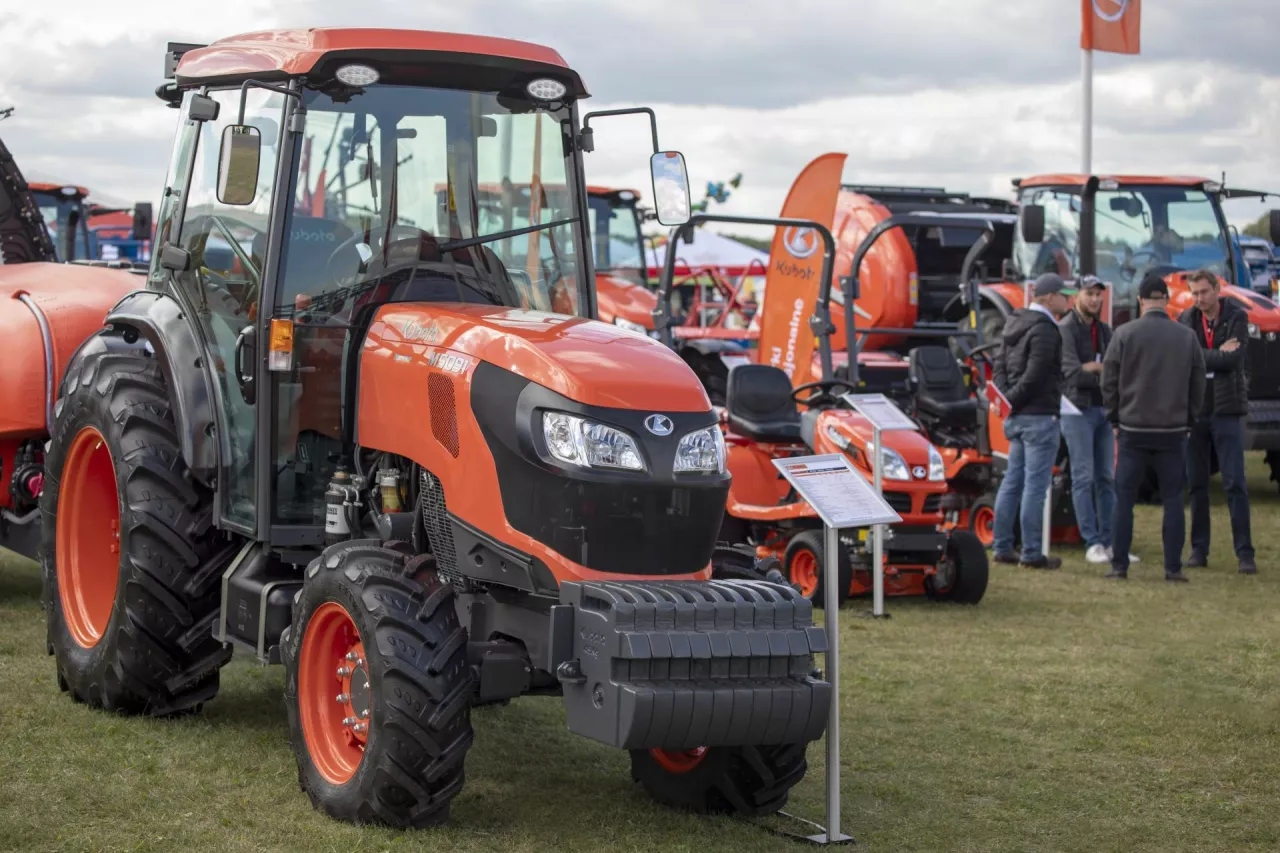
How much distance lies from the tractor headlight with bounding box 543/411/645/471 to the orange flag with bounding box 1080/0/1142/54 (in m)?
17.5

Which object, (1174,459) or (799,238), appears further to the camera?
(799,238)

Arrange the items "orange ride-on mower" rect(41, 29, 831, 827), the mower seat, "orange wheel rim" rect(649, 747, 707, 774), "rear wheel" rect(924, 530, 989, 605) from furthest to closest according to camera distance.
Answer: the mower seat → "rear wheel" rect(924, 530, 989, 605) → "orange wheel rim" rect(649, 747, 707, 774) → "orange ride-on mower" rect(41, 29, 831, 827)

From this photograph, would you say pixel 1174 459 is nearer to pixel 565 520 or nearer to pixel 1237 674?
Result: pixel 1237 674

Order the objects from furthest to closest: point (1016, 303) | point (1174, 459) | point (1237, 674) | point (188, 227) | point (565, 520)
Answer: point (1016, 303)
point (1174, 459)
point (1237, 674)
point (188, 227)
point (565, 520)

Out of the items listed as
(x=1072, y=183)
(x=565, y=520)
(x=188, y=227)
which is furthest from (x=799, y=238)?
(x=565, y=520)

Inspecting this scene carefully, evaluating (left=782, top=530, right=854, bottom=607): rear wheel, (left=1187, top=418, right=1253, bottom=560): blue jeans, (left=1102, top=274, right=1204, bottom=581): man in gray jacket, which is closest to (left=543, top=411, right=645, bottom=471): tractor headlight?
(left=782, top=530, right=854, bottom=607): rear wheel

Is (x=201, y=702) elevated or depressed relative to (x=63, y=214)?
depressed

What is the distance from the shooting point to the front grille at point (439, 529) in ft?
15.9

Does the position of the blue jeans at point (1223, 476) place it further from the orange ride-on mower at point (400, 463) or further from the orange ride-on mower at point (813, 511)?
the orange ride-on mower at point (400, 463)

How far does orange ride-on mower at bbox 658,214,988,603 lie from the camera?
30.1ft

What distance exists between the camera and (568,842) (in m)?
4.70

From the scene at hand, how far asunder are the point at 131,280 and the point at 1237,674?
18.3ft

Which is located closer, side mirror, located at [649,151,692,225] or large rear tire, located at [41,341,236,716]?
side mirror, located at [649,151,692,225]

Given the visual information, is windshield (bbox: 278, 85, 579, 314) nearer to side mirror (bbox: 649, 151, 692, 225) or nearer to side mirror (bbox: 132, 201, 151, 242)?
side mirror (bbox: 649, 151, 692, 225)
